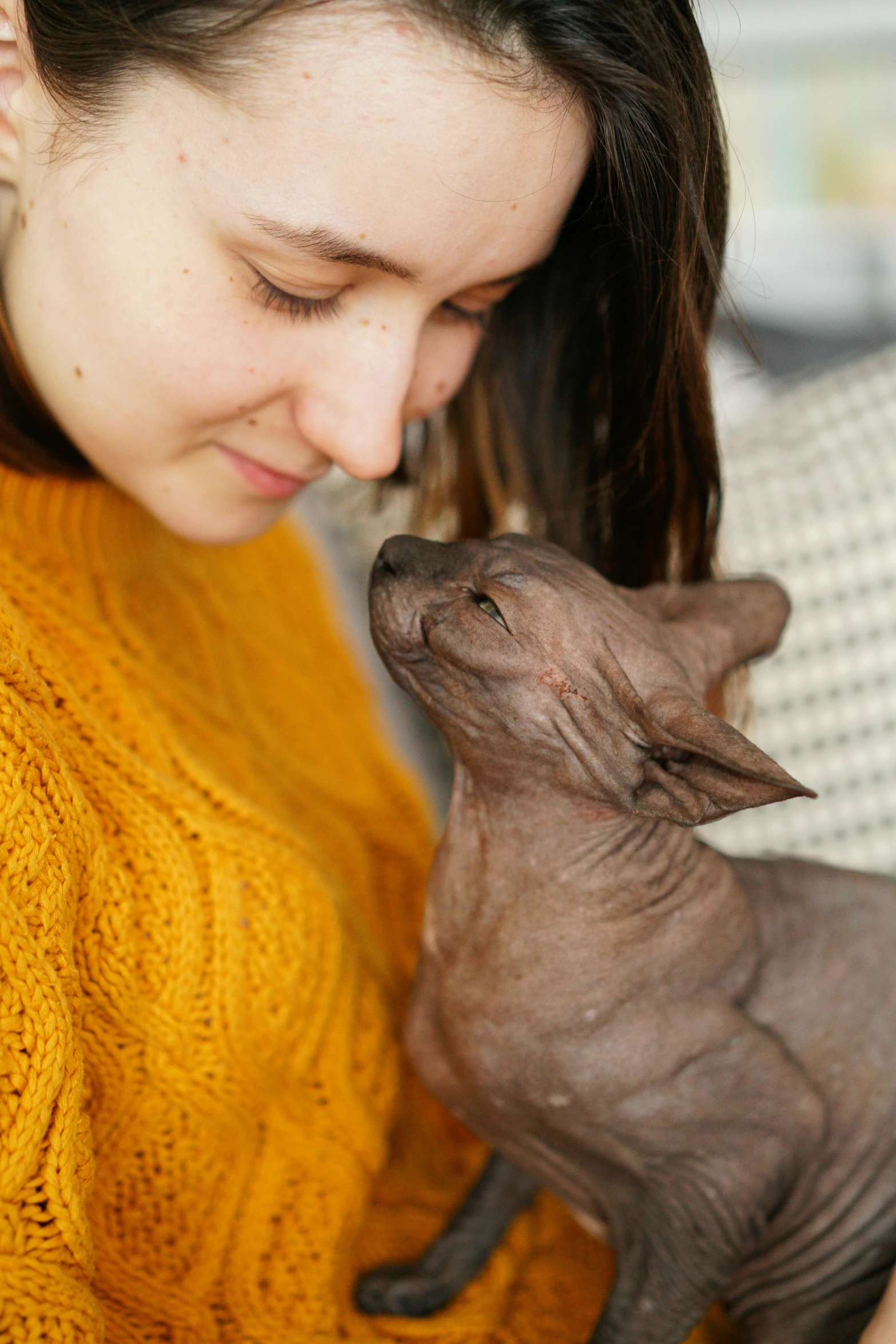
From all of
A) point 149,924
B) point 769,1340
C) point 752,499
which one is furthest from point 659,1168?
point 752,499

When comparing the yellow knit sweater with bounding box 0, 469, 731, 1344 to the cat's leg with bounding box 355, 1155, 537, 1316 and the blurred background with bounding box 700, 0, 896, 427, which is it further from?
the blurred background with bounding box 700, 0, 896, 427

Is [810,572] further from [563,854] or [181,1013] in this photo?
[181,1013]

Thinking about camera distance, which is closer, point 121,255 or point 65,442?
point 121,255

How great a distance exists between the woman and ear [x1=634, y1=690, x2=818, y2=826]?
1.08 ft

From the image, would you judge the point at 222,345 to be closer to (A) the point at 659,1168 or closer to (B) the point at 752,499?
(A) the point at 659,1168

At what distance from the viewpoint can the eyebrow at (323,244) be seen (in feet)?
2.63

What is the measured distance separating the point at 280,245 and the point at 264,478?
10.1 inches

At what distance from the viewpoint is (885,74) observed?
291 cm

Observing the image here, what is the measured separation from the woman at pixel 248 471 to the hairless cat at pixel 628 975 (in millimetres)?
144

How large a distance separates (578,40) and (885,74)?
2544 millimetres

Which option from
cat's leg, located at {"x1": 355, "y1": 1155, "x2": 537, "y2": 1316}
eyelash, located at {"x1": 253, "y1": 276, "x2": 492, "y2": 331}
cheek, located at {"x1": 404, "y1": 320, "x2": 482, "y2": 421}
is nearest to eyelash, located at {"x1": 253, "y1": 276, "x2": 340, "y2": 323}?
eyelash, located at {"x1": 253, "y1": 276, "x2": 492, "y2": 331}

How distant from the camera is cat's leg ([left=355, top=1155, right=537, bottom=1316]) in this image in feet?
3.27

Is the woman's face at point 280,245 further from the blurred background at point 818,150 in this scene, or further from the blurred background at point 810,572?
the blurred background at point 818,150

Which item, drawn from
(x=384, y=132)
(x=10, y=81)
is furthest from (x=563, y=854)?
(x=10, y=81)
